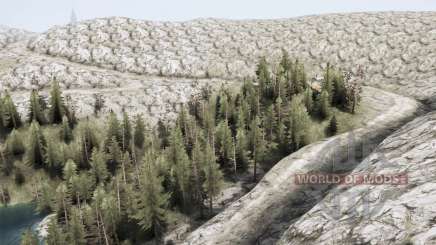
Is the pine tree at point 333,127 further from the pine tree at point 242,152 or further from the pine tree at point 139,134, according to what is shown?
the pine tree at point 139,134

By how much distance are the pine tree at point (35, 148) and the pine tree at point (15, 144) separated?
152 inches

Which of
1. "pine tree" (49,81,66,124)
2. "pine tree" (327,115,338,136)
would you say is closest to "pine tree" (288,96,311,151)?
"pine tree" (327,115,338,136)

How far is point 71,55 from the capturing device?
163m

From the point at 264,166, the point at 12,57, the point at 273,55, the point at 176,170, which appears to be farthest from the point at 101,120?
the point at 273,55

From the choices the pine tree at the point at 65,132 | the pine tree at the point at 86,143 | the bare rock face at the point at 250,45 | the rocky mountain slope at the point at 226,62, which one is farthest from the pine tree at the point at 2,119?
the bare rock face at the point at 250,45

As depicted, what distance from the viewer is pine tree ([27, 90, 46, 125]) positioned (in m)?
107

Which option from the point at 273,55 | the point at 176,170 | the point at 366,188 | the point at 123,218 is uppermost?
the point at 273,55

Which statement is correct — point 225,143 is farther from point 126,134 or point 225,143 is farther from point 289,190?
point 126,134

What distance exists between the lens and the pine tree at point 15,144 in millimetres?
100375

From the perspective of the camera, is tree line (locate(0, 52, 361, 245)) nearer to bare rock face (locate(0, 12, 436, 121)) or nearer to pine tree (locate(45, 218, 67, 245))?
pine tree (locate(45, 218, 67, 245))

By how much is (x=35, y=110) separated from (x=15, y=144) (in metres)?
12.3

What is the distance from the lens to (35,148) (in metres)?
97.4

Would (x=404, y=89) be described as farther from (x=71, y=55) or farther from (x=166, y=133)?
(x=71, y=55)

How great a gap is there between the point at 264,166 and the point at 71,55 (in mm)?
118100
